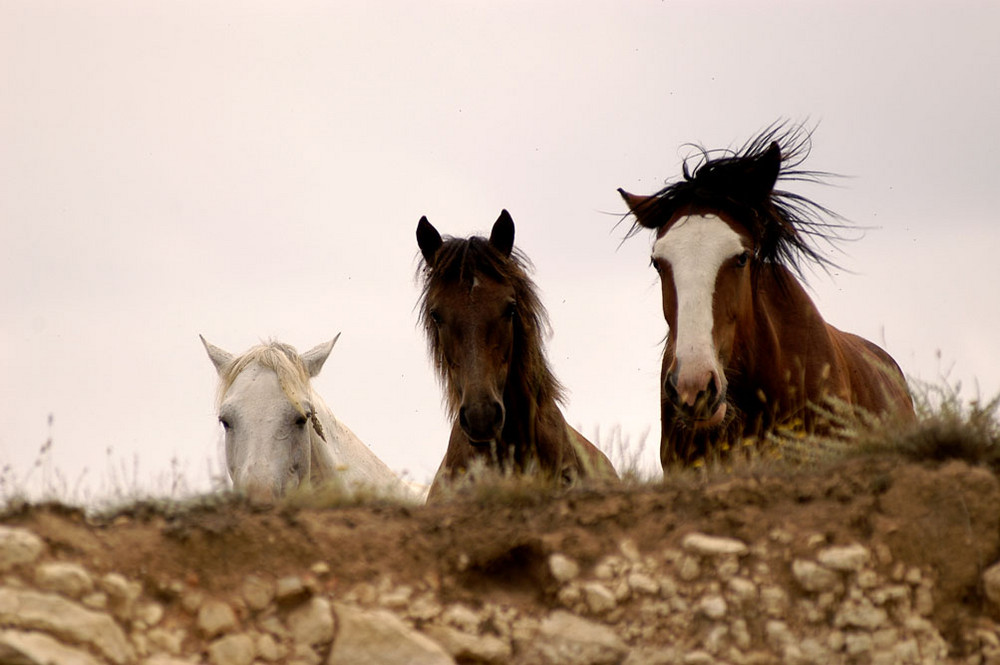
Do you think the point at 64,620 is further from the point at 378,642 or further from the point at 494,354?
the point at 494,354

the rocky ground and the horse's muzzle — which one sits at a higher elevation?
the horse's muzzle

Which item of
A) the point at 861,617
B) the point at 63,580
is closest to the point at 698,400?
the point at 861,617

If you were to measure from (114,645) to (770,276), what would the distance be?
5.00 meters

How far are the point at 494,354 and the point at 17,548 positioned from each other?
406 centimetres

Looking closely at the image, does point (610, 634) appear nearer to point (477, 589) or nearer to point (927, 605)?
point (477, 589)

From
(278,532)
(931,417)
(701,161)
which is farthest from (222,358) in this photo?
(931,417)

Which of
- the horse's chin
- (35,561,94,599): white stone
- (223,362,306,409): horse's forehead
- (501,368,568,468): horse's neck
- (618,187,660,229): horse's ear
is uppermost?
(618,187,660,229): horse's ear

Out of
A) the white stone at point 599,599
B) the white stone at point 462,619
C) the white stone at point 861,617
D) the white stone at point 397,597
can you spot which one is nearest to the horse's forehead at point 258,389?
the white stone at point 397,597

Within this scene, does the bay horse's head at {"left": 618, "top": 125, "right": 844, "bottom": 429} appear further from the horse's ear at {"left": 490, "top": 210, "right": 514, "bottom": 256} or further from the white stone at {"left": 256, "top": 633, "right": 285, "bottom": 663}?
the white stone at {"left": 256, "top": 633, "right": 285, "bottom": 663}

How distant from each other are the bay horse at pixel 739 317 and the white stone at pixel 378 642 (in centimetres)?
257

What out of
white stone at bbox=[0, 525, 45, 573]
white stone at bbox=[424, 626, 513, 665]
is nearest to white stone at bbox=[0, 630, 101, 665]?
white stone at bbox=[0, 525, 45, 573]

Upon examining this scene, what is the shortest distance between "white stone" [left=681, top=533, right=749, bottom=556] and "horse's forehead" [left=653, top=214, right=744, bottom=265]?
8.92 feet

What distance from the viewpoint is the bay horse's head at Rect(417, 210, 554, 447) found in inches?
308

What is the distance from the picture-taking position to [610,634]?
15.2ft
